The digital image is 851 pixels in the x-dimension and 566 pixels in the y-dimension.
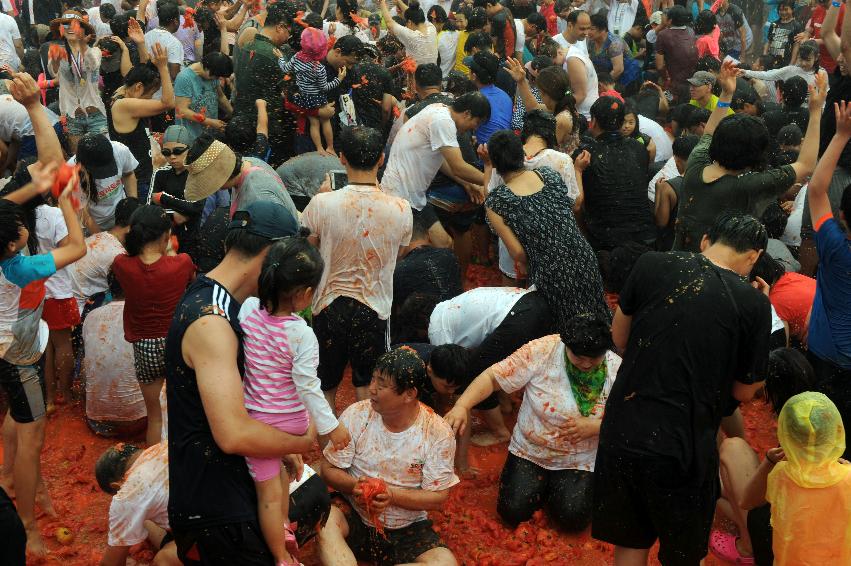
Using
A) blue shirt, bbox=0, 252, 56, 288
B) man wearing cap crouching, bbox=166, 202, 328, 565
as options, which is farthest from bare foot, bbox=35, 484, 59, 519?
man wearing cap crouching, bbox=166, 202, 328, 565

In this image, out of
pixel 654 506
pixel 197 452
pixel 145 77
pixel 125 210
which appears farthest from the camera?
pixel 145 77

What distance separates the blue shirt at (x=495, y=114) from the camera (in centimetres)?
752

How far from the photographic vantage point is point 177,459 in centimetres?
305

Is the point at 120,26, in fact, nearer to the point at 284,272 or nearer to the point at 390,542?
the point at 390,542

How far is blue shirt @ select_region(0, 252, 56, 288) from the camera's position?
4.03 m

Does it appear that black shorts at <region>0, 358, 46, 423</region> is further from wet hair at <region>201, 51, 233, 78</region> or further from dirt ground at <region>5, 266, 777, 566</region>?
wet hair at <region>201, 51, 233, 78</region>

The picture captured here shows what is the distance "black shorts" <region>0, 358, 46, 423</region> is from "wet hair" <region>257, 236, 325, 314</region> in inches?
71.1

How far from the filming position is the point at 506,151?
5309 mm

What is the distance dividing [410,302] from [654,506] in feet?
8.62

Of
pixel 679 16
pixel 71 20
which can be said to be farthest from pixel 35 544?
pixel 679 16

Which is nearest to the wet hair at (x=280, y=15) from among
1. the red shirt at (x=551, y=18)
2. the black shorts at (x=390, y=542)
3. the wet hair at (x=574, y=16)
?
the wet hair at (x=574, y=16)

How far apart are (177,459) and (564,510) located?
2.47m

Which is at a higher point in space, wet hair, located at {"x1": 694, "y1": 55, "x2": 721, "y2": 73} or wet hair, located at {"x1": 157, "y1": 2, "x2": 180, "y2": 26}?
wet hair, located at {"x1": 694, "y1": 55, "x2": 721, "y2": 73}

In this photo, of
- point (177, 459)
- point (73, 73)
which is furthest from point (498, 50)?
point (177, 459)
